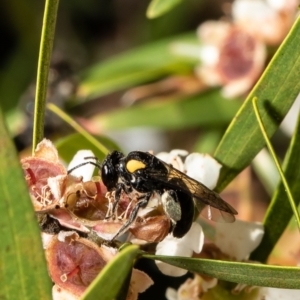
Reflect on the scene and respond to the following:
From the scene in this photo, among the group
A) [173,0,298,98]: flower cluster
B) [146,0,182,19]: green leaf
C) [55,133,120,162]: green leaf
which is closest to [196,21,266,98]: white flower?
[173,0,298,98]: flower cluster

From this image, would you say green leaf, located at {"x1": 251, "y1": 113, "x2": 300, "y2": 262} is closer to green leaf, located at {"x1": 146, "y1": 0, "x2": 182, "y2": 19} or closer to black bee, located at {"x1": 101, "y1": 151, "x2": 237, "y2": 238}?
black bee, located at {"x1": 101, "y1": 151, "x2": 237, "y2": 238}

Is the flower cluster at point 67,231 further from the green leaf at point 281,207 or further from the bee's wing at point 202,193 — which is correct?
the green leaf at point 281,207

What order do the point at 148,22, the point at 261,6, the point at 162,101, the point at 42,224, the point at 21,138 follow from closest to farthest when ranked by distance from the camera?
the point at 42,224, the point at 261,6, the point at 162,101, the point at 21,138, the point at 148,22

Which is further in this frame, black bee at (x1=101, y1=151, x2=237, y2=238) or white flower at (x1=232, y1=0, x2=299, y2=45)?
white flower at (x1=232, y1=0, x2=299, y2=45)

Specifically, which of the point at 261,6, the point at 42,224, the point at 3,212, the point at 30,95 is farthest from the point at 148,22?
the point at 3,212

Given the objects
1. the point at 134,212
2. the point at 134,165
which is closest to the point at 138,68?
the point at 134,165

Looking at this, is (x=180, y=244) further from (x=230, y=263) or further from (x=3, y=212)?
(x=3, y=212)

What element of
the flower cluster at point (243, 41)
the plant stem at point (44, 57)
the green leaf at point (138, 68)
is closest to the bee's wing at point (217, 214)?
the plant stem at point (44, 57)
